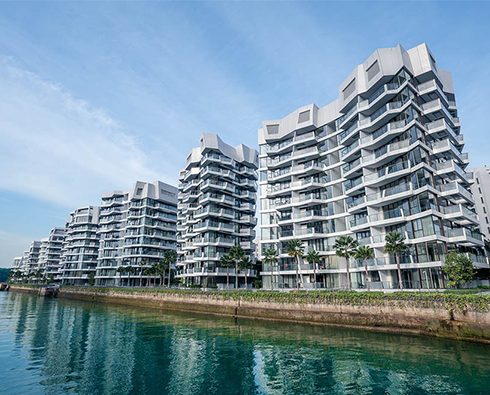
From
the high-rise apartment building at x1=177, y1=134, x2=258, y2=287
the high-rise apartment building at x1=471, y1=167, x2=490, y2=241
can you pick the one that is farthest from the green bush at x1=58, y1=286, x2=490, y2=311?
the high-rise apartment building at x1=471, y1=167, x2=490, y2=241

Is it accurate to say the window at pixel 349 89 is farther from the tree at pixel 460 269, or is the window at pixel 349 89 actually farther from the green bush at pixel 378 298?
the green bush at pixel 378 298

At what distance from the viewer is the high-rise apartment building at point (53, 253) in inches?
6909

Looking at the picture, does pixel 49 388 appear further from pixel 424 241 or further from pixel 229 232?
pixel 229 232

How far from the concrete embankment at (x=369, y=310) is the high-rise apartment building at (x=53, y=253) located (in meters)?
148

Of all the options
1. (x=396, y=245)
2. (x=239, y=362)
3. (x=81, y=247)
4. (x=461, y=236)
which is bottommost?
(x=239, y=362)

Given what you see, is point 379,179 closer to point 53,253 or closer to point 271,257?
point 271,257

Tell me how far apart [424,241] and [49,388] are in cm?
4689

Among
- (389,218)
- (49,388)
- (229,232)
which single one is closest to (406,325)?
(389,218)

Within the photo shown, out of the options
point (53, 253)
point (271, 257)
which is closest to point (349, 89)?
point (271, 257)

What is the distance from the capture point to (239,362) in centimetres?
2506

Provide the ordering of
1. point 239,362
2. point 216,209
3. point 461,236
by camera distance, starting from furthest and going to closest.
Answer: point 216,209 → point 461,236 → point 239,362

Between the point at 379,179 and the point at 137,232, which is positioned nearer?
the point at 379,179

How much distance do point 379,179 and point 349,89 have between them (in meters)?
22.3

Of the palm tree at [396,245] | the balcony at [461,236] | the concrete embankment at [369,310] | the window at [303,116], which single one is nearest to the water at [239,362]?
the concrete embankment at [369,310]
